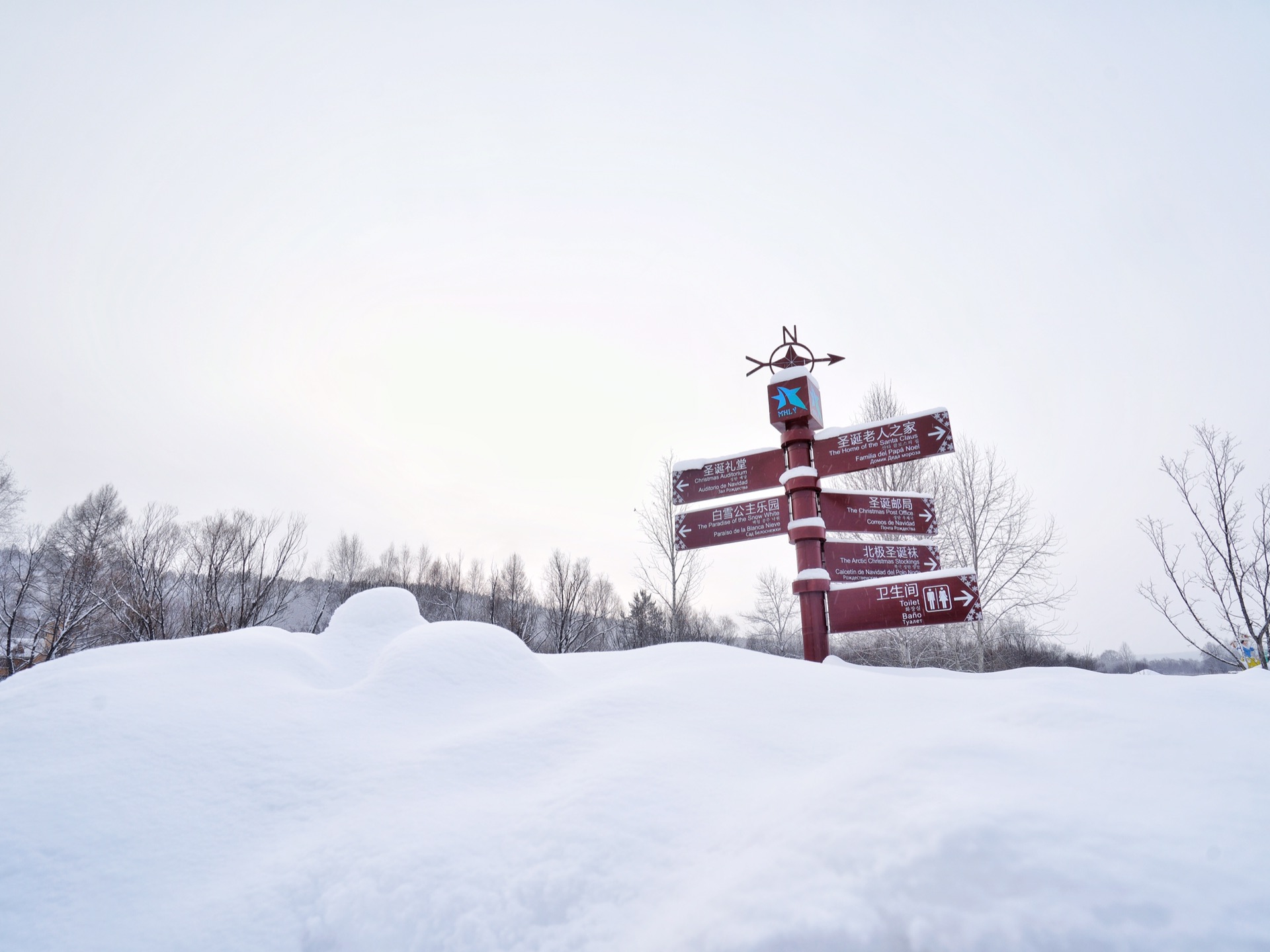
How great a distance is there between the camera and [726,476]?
7875 mm

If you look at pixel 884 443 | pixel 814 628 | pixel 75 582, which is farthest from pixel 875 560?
pixel 75 582

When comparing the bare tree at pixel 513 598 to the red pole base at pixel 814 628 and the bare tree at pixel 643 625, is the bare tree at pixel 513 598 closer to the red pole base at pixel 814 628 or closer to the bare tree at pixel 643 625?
the bare tree at pixel 643 625

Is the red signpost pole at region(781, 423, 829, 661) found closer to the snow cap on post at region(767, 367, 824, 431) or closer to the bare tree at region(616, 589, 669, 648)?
the snow cap on post at region(767, 367, 824, 431)

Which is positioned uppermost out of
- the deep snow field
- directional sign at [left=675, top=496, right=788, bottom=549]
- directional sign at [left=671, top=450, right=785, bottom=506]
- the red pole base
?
directional sign at [left=671, top=450, right=785, bottom=506]

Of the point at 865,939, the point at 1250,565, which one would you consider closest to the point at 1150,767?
the point at 865,939

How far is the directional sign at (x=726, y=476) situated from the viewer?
7.64 meters

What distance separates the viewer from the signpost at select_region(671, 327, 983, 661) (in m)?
6.54

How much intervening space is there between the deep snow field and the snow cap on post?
4720 mm

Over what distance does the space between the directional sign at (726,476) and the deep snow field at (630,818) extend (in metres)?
4.72

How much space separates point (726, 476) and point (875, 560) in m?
2.12

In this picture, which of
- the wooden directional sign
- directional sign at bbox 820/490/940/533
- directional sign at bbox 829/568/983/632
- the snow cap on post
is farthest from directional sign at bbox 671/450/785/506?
directional sign at bbox 829/568/983/632

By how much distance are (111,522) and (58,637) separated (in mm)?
27209

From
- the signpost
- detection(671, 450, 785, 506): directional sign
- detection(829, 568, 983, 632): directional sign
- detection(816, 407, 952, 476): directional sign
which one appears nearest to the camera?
detection(829, 568, 983, 632): directional sign

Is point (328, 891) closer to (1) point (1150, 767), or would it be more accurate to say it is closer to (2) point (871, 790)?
(2) point (871, 790)
